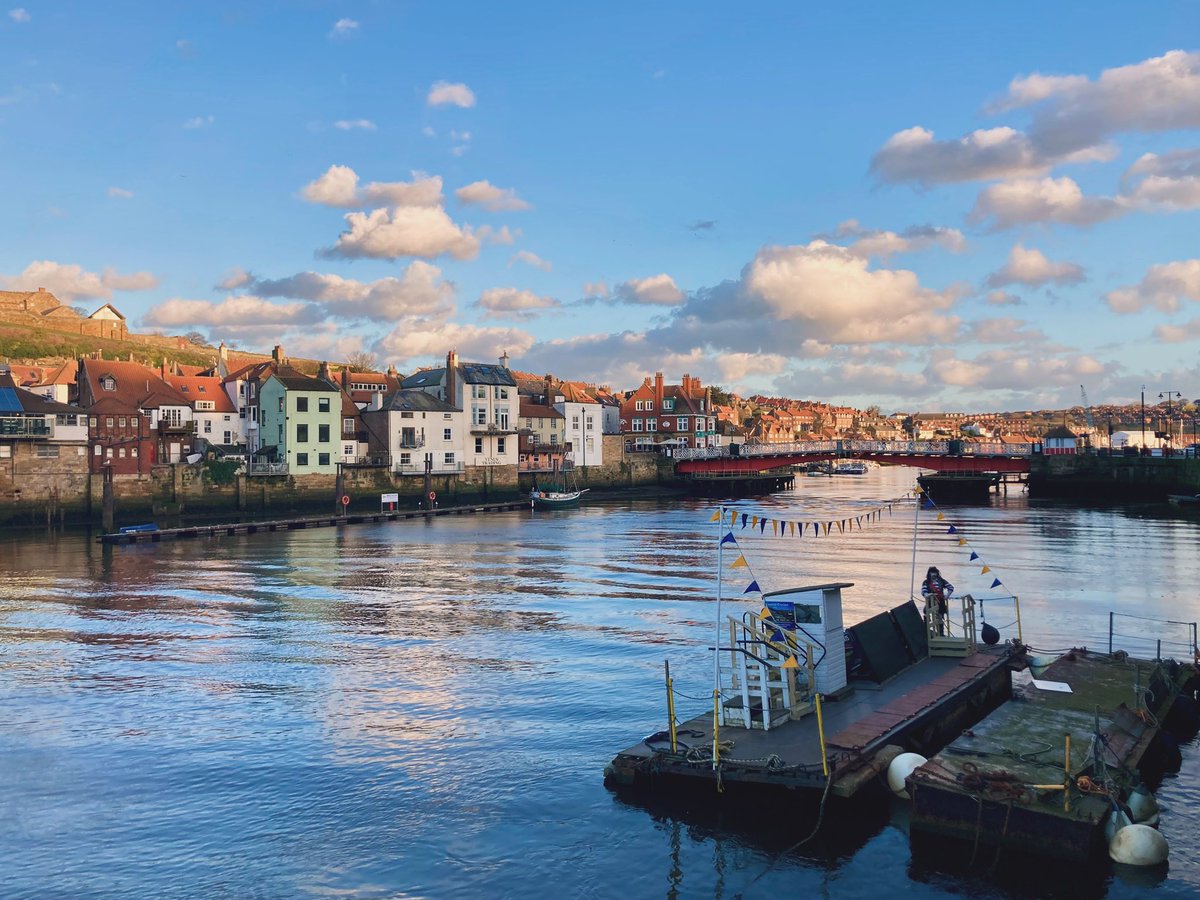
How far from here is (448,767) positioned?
2223 centimetres

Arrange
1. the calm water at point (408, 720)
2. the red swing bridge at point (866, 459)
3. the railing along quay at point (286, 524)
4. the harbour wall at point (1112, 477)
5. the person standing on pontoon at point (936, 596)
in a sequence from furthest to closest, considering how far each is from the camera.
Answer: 1. the red swing bridge at point (866, 459)
2. the harbour wall at point (1112, 477)
3. the railing along quay at point (286, 524)
4. the person standing on pontoon at point (936, 596)
5. the calm water at point (408, 720)

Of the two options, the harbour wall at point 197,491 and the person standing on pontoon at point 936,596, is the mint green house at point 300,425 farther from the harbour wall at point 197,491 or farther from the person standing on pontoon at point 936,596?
the person standing on pontoon at point 936,596

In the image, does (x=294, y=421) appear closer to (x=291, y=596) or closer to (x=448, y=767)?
(x=291, y=596)

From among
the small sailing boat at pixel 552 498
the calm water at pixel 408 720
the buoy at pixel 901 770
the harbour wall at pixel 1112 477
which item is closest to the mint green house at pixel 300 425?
the small sailing boat at pixel 552 498

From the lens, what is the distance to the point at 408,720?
25.9 meters

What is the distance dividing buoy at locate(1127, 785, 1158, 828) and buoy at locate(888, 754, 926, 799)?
11.9 ft

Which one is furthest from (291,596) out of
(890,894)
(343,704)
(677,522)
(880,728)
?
(677,522)

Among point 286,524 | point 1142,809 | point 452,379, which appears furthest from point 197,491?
point 1142,809

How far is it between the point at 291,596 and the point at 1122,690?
119 feet

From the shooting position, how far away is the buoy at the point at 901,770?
1902 cm

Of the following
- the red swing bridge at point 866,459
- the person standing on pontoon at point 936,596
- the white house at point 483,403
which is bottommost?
the person standing on pontoon at point 936,596

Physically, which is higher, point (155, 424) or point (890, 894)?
point (155, 424)

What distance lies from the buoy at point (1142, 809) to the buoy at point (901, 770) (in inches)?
143

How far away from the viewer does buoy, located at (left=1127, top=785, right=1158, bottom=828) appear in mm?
17609
